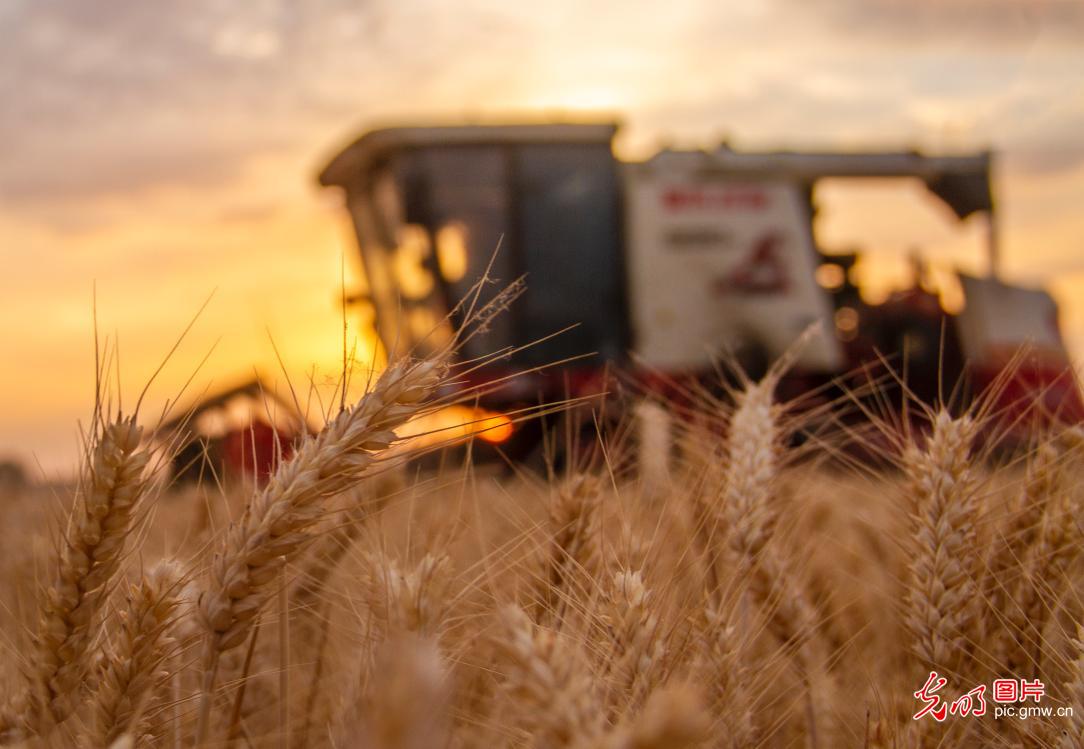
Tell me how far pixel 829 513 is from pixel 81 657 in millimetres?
2233

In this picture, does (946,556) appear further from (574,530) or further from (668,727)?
(668,727)

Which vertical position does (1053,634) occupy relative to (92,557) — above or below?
below

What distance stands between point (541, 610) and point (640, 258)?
21.4 ft

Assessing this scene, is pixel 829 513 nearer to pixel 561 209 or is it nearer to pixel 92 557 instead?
pixel 92 557

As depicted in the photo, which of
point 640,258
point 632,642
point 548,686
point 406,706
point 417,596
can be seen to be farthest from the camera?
point 640,258

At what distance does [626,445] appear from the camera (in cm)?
262

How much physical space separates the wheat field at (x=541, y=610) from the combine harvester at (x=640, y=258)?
5123 millimetres

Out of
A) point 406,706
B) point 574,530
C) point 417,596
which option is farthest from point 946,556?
point 406,706

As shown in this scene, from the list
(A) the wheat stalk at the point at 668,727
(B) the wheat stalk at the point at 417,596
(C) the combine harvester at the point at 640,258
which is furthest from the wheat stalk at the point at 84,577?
(C) the combine harvester at the point at 640,258

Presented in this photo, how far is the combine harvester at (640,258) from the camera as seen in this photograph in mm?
7395

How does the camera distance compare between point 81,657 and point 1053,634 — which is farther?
point 1053,634

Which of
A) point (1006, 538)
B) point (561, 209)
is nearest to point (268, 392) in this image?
point (1006, 538)

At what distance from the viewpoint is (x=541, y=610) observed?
4.93 feet

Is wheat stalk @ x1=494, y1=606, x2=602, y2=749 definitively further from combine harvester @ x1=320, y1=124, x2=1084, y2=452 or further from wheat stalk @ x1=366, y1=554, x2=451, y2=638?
combine harvester @ x1=320, y1=124, x2=1084, y2=452
